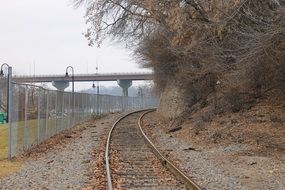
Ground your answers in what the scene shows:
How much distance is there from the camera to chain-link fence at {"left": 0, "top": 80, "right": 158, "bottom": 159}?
17234mm

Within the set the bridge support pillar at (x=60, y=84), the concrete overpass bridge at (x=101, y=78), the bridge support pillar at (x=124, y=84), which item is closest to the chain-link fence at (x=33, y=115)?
the bridge support pillar at (x=60, y=84)

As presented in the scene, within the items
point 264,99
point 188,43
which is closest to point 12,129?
point 188,43

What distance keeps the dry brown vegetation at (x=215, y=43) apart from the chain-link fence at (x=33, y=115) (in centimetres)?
547

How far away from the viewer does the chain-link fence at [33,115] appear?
17234mm

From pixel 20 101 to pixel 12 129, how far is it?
1.67 meters

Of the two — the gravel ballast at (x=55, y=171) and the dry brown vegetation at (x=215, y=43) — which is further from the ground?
the dry brown vegetation at (x=215, y=43)

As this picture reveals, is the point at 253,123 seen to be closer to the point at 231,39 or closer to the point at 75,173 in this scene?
the point at 231,39

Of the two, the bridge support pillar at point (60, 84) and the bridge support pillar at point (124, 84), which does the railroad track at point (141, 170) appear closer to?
the bridge support pillar at point (60, 84)

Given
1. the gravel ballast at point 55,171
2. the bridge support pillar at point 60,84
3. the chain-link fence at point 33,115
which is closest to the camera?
the gravel ballast at point 55,171

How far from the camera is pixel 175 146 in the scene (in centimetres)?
2077

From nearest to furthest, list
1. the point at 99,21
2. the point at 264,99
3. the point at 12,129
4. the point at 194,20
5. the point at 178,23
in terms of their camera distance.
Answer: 1. the point at 12,129
2. the point at 178,23
3. the point at 194,20
4. the point at 264,99
5. the point at 99,21

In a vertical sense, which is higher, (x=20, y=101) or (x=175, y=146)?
(x=20, y=101)

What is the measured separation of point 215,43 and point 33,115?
7.92 m

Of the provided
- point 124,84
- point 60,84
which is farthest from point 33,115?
point 124,84
